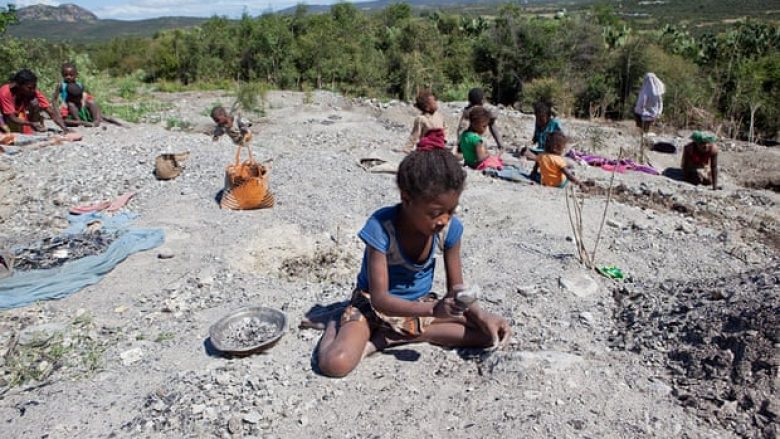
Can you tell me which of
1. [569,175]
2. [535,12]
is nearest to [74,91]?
[569,175]

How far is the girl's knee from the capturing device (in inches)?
91.4

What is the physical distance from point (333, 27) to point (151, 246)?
19857 mm

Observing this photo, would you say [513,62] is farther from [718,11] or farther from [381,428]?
[718,11]

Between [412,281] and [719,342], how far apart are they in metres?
1.29

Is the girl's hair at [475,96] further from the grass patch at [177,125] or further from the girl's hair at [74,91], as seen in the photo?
the girl's hair at [74,91]

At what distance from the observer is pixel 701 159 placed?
254 inches

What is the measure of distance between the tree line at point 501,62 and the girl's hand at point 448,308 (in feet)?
30.6

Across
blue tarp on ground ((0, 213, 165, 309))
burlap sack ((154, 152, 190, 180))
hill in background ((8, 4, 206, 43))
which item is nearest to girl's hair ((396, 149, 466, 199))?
blue tarp on ground ((0, 213, 165, 309))

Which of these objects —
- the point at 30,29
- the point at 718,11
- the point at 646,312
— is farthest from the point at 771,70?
the point at 30,29

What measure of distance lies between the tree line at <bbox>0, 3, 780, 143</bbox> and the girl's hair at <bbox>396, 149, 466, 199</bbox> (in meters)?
9.21

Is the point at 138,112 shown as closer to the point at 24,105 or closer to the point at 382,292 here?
the point at 24,105

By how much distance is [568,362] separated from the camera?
234cm

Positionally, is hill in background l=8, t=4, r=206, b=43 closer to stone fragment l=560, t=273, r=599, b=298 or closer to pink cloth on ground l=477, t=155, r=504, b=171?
pink cloth on ground l=477, t=155, r=504, b=171

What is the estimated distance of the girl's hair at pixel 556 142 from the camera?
17.4 ft
